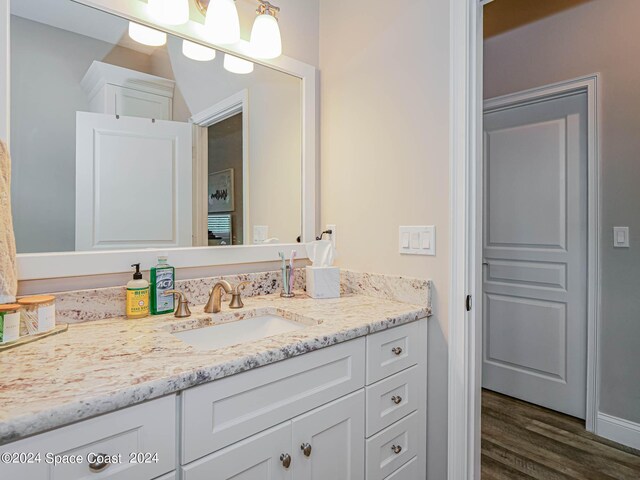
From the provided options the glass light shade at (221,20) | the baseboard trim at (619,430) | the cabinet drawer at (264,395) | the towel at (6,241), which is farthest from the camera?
the baseboard trim at (619,430)

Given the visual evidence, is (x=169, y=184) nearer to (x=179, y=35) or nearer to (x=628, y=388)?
(x=179, y=35)

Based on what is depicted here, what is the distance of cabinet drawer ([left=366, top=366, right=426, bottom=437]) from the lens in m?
1.16

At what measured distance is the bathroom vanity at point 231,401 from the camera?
2.08ft

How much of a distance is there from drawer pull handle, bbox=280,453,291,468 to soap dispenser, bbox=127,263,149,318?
0.62 meters

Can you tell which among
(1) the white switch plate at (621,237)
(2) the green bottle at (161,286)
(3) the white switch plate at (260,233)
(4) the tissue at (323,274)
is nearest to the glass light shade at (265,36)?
(3) the white switch plate at (260,233)

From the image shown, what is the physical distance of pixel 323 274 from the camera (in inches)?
60.2

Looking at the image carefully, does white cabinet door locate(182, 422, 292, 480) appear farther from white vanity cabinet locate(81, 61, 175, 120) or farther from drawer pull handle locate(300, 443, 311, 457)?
white vanity cabinet locate(81, 61, 175, 120)

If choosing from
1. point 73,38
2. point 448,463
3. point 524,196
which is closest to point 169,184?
point 73,38

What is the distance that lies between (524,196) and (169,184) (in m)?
2.17

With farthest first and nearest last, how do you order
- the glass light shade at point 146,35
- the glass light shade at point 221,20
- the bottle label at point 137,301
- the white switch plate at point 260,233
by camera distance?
the white switch plate at point 260,233 < the glass light shade at point 221,20 < the glass light shade at point 146,35 < the bottle label at point 137,301

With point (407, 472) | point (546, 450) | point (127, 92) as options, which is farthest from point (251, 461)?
point (546, 450)

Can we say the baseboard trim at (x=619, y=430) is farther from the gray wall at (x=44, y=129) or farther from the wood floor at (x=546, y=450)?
the gray wall at (x=44, y=129)

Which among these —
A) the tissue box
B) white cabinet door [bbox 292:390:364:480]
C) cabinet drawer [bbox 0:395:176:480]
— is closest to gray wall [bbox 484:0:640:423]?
the tissue box

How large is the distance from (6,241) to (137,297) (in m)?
0.37
